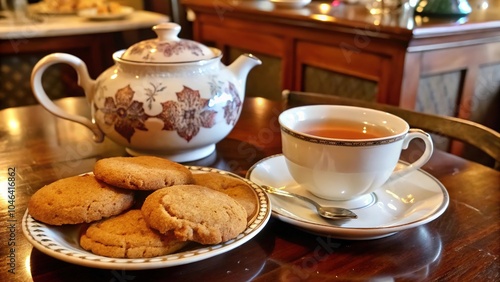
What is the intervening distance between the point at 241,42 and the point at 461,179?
162 cm

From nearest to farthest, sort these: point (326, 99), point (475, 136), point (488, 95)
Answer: point (475, 136)
point (326, 99)
point (488, 95)

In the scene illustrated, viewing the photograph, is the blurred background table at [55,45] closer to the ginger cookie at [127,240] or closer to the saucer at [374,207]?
the saucer at [374,207]

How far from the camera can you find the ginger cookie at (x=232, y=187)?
0.58m

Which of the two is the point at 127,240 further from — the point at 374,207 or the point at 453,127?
the point at 453,127

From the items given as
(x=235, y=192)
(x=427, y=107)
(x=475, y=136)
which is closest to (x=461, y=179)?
(x=475, y=136)

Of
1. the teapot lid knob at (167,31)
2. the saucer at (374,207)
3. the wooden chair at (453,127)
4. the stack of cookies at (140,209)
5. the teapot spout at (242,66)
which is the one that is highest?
the teapot lid knob at (167,31)

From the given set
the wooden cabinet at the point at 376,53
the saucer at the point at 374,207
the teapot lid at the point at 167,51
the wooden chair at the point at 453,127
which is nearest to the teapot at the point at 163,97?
the teapot lid at the point at 167,51

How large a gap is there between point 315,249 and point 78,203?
0.27m

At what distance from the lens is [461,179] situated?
2.61 feet

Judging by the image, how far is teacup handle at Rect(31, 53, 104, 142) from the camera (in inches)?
31.4

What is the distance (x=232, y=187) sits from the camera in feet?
2.06

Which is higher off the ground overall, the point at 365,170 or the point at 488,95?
the point at 365,170

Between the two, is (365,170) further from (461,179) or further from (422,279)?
(461,179)

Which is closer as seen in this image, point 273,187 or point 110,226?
point 110,226
